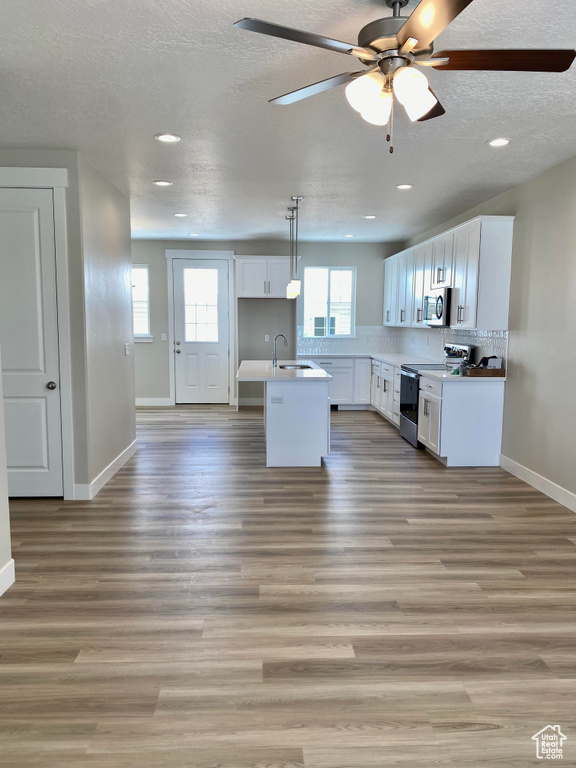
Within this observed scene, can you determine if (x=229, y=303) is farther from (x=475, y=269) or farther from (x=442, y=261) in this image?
(x=475, y=269)

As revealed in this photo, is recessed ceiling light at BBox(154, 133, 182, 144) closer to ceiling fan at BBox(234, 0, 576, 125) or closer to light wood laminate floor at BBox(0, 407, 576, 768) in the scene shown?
ceiling fan at BBox(234, 0, 576, 125)

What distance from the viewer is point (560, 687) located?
198 centimetres

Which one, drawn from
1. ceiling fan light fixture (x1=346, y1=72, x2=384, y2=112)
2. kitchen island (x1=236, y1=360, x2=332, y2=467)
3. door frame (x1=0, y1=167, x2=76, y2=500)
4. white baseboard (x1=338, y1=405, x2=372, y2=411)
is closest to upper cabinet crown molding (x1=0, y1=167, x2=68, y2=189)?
door frame (x1=0, y1=167, x2=76, y2=500)

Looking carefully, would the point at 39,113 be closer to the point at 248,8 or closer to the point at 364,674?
the point at 248,8

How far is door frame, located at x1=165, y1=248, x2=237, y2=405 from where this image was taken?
26.5 feet

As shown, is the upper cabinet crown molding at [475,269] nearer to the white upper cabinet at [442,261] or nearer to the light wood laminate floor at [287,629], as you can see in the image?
the white upper cabinet at [442,261]

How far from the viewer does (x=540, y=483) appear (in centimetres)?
432

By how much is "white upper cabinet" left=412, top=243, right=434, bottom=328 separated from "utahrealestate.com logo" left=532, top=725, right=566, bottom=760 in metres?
5.05

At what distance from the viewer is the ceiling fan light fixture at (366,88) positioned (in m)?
1.83

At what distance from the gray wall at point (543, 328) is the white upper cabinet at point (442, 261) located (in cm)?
67

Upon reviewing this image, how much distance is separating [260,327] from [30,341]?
4.75m

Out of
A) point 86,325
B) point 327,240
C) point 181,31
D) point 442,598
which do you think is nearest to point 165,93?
point 181,31

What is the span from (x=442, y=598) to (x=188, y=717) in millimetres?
1400

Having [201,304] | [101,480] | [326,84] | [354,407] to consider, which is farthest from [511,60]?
[201,304]
